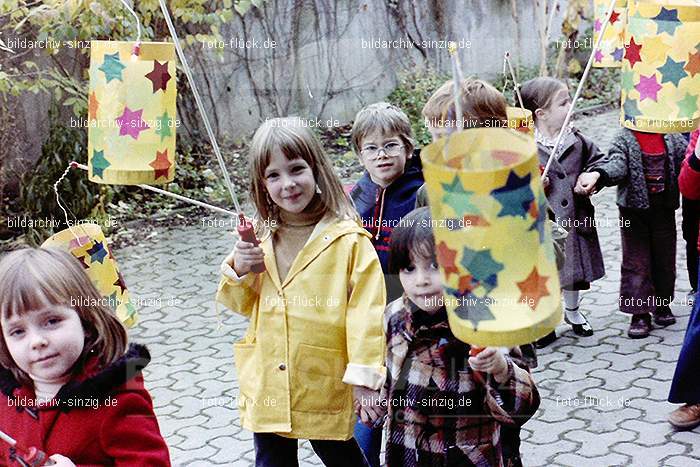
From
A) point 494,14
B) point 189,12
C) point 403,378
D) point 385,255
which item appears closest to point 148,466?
point 403,378

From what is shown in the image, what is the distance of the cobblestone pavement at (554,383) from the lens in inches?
175

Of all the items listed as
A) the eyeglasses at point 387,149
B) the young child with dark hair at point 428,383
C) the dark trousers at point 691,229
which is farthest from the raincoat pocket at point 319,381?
the dark trousers at point 691,229

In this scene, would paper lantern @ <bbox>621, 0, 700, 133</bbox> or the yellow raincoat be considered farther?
paper lantern @ <bbox>621, 0, 700, 133</bbox>

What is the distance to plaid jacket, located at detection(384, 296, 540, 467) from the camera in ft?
9.71

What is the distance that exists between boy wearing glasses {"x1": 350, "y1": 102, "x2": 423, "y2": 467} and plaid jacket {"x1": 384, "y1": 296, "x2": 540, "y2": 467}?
1114 mm

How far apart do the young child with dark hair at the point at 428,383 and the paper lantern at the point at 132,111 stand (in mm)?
998

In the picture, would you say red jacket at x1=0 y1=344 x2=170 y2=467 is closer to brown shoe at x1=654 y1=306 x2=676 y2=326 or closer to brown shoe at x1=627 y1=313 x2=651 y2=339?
brown shoe at x1=627 y1=313 x2=651 y2=339

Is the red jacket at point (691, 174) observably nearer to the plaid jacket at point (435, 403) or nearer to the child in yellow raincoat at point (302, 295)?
the child in yellow raincoat at point (302, 295)

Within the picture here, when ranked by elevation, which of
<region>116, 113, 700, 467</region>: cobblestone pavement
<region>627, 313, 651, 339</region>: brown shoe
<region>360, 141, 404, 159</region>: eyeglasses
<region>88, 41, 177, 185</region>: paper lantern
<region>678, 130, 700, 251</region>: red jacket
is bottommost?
<region>116, 113, 700, 467</region>: cobblestone pavement

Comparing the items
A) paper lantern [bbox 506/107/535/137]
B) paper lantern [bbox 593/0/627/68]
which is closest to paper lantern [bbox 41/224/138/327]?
paper lantern [bbox 506/107/535/137]

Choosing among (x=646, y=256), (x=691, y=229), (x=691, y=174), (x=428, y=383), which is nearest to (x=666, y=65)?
(x=691, y=174)

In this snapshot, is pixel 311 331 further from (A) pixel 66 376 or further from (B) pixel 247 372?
(A) pixel 66 376

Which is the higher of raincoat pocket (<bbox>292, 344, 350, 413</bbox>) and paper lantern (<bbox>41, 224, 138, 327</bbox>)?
paper lantern (<bbox>41, 224, 138, 327</bbox>)

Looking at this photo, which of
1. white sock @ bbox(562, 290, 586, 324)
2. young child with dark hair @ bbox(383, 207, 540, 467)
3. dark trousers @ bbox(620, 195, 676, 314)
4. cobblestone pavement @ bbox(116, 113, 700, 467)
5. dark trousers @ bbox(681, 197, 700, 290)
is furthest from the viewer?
white sock @ bbox(562, 290, 586, 324)
